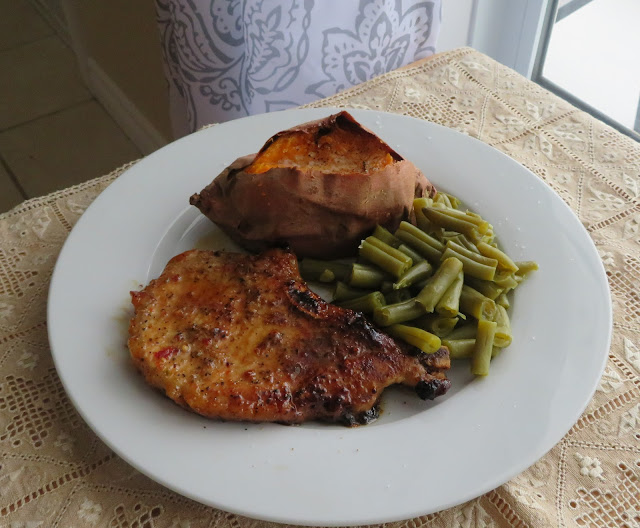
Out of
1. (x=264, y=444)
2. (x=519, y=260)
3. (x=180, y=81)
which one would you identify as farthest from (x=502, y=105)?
(x=264, y=444)

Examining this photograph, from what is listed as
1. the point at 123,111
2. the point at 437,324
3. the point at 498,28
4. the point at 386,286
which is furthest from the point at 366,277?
the point at 123,111

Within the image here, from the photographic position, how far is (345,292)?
116 centimetres

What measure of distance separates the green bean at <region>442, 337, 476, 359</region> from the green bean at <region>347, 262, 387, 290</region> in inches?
6.5

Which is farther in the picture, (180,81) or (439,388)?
(180,81)

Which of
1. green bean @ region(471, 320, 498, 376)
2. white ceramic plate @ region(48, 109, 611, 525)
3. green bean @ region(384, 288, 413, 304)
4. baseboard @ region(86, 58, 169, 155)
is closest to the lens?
white ceramic plate @ region(48, 109, 611, 525)

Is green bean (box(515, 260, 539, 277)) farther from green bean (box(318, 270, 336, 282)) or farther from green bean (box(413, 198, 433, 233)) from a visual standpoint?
green bean (box(318, 270, 336, 282))

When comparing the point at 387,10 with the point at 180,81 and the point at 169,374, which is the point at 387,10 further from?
the point at 169,374

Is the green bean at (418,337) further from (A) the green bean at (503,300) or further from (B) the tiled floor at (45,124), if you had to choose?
(B) the tiled floor at (45,124)

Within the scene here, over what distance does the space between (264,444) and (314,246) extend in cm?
43

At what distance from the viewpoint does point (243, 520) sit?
0.90 m

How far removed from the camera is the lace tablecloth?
90 centimetres

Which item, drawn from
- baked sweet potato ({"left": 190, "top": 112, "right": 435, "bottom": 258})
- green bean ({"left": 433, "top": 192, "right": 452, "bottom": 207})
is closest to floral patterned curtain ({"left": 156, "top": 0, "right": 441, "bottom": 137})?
baked sweet potato ({"left": 190, "top": 112, "right": 435, "bottom": 258})

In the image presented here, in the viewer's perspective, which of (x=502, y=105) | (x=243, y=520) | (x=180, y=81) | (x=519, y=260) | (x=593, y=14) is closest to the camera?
(x=243, y=520)

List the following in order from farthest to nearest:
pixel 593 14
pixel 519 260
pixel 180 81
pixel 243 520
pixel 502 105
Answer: pixel 593 14, pixel 180 81, pixel 502 105, pixel 519 260, pixel 243 520
